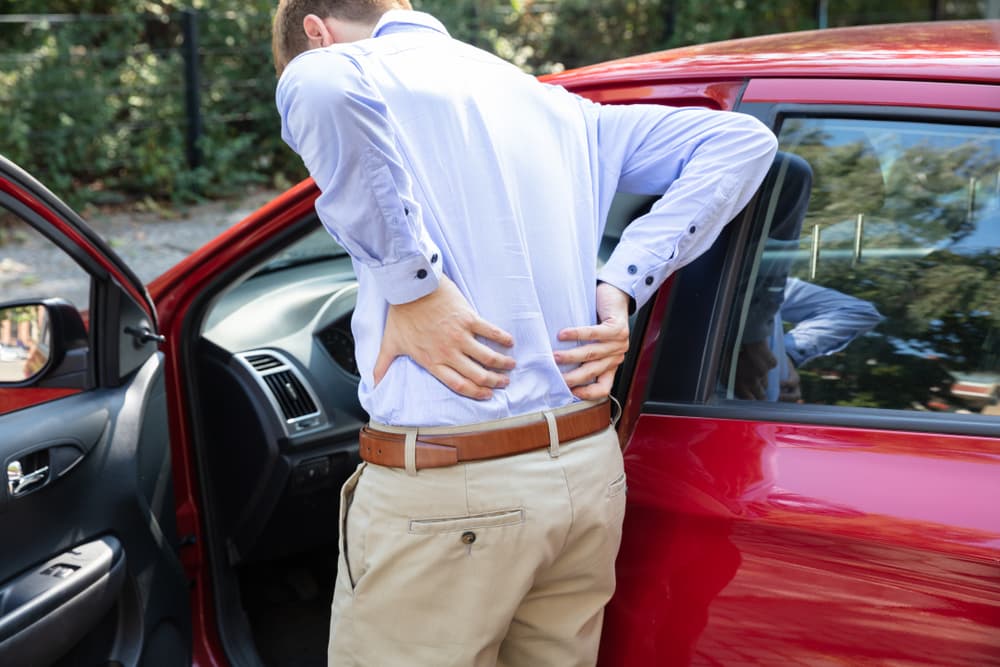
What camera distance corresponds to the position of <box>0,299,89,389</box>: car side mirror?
2.21 metres

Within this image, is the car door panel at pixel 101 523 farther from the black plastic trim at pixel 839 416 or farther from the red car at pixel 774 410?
the black plastic trim at pixel 839 416

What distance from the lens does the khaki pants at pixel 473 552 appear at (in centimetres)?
165

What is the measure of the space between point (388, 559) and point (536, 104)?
78cm

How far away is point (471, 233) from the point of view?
168 centimetres

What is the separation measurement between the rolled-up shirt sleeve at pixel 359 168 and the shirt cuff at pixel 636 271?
344 millimetres

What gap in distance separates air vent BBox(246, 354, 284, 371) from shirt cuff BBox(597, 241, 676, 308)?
123 centimetres

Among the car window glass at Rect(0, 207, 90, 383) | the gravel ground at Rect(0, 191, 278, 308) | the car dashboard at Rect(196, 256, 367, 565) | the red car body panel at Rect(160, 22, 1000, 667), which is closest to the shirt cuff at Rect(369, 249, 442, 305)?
the red car body panel at Rect(160, 22, 1000, 667)

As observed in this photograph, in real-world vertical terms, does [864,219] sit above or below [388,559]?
above

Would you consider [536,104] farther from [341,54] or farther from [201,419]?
[201,419]

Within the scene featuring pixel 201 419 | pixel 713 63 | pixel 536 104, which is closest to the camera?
pixel 536 104

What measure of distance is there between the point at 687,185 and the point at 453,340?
1.68 ft

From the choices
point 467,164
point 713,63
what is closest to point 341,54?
point 467,164

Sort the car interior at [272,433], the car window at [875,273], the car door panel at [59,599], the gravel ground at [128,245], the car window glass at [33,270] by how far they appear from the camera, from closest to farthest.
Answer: the car window at [875,273] < the car door panel at [59,599] < the car interior at [272,433] < the car window glass at [33,270] < the gravel ground at [128,245]

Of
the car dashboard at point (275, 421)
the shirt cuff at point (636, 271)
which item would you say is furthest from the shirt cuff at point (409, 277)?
the car dashboard at point (275, 421)
